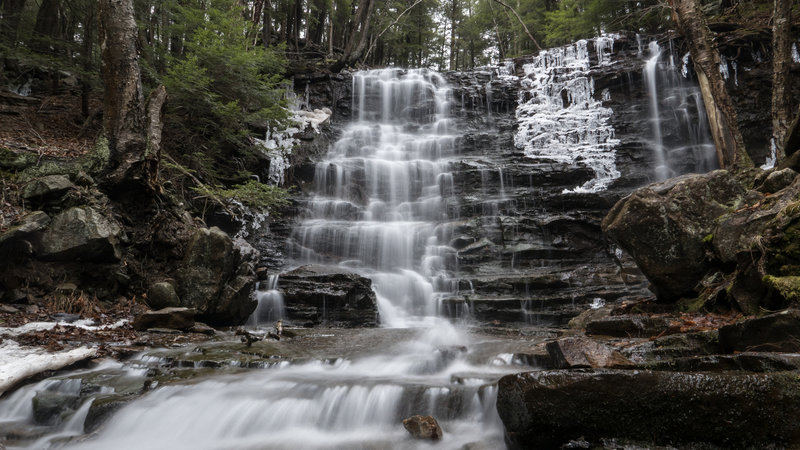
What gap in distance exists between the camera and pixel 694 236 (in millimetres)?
5789

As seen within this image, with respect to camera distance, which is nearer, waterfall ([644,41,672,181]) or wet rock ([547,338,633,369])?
wet rock ([547,338,633,369])

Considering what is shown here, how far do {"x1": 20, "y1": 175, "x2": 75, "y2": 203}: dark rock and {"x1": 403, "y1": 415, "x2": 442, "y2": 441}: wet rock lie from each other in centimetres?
629

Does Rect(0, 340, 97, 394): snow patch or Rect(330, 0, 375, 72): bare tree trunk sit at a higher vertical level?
Rect(330, 0, 375, 72): bare tree trunk

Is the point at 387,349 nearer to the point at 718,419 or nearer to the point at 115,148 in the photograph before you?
the point at 718,419

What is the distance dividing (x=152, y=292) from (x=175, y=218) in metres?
1.84

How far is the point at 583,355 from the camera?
3.63 m

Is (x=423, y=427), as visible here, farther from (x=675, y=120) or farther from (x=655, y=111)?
(x=655, y=111)

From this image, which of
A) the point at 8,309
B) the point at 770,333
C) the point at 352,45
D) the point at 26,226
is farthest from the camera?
the point at 352,45

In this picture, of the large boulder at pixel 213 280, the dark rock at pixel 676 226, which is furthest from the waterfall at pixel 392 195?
the dark rock at pixel 676 226

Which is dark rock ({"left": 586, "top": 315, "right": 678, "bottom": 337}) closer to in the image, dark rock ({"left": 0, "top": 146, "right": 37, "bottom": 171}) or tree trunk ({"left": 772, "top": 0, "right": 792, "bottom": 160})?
tree trunk ({"left": 772, "top": 0, "right": 792, "bottom": 160})

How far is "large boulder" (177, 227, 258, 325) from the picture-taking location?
23.9 feet

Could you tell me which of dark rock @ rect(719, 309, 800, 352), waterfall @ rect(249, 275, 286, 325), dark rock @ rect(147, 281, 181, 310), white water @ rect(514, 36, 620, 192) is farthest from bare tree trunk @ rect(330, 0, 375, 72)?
dark rock @ rect(719, 309, 800, 352)

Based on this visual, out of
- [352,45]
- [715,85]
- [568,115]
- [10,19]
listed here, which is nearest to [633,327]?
[715,85]

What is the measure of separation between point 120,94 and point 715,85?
1225cm
